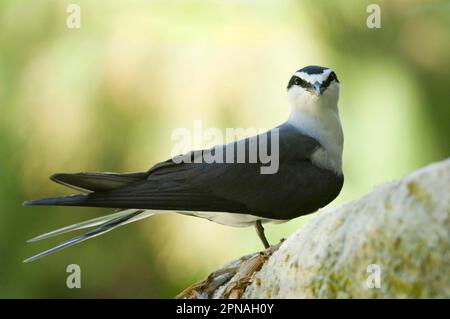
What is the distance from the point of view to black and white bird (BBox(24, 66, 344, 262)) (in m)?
2.09

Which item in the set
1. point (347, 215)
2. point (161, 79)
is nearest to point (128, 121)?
point (161, 79)

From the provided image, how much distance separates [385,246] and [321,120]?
47.7 inches

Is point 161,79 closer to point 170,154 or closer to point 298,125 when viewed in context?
point 170,154

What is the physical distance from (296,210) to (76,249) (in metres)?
0.99

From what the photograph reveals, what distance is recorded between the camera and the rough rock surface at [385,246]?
1.23m

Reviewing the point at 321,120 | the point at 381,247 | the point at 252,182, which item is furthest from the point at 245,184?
the point at 381,247

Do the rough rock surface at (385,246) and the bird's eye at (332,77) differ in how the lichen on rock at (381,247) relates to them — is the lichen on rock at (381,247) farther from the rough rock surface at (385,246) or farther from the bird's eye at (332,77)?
the bird's eye at (332,77)

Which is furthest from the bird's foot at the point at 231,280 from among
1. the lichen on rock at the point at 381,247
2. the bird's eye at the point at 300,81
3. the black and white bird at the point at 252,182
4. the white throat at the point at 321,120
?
the bird's eye at the point at 300,81

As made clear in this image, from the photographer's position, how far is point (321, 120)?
2455 millimetres

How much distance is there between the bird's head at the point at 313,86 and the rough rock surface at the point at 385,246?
989 millimetres

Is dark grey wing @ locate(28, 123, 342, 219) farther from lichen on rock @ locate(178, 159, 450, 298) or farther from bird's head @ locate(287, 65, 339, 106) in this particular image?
lichen on rock @ locate(178, 159, 450, 298)

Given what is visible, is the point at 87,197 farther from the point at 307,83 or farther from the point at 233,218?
the point at 307,83

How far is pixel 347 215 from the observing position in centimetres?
138

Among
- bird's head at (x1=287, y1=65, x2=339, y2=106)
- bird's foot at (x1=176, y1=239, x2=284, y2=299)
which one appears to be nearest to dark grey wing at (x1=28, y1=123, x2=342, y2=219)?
bird's head at (x1=287, y1=65, x2=339, y2=106)
